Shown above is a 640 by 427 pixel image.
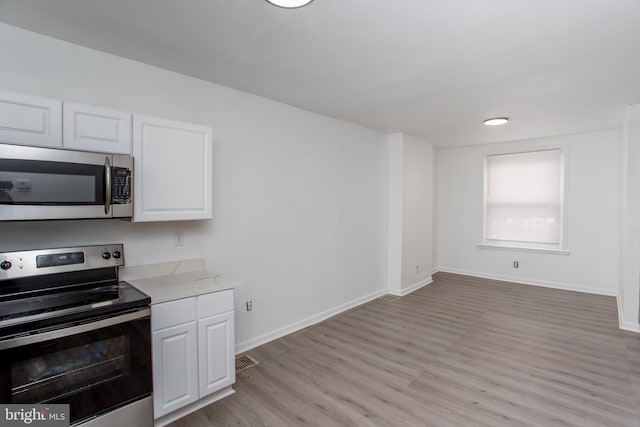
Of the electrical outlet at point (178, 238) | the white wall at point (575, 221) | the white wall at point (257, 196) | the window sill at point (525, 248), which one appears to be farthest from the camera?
the window sill at point (525, 248)

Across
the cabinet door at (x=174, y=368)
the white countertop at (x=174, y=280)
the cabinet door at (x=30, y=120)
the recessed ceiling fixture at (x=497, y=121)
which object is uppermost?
the recessed ceiling fixture at (x=497, y=121)

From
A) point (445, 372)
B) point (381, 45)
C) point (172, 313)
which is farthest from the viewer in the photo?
point (445, 372)

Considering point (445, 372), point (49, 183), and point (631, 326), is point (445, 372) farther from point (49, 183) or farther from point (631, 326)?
point (49, 183)

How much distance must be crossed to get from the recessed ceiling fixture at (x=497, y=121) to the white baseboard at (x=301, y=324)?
113 inches

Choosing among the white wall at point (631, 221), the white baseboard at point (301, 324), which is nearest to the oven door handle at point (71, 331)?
the white baseboard at point (301, 324)

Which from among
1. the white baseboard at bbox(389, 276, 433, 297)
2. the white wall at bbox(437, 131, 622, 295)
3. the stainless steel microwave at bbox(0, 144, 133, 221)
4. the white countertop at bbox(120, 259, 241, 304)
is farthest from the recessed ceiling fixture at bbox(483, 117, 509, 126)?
the stainless steel microwave at bbox(0, 144, 133, 221)

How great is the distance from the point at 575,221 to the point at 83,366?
6.50 m

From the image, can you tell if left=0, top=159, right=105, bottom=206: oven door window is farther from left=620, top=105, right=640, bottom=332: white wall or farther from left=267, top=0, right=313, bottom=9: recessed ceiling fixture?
left=620, top=105, right=640, bottom=332: white wall

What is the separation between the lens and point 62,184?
1.88 metres

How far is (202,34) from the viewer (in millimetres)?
2107

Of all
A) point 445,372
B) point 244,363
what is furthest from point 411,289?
point 244,363

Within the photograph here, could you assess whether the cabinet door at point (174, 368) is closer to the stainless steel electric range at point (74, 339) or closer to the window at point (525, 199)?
the stainless steel electric range at point (74, 339)

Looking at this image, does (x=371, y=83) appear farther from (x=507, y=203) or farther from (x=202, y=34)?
(x=507, y=203)

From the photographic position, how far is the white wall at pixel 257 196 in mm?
2199
